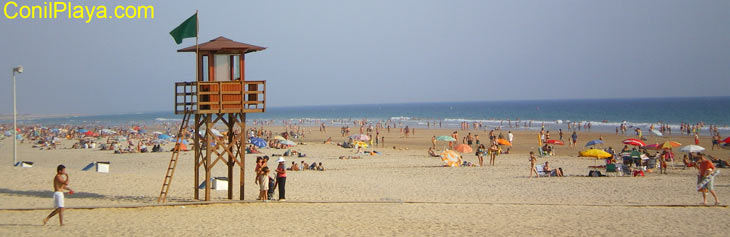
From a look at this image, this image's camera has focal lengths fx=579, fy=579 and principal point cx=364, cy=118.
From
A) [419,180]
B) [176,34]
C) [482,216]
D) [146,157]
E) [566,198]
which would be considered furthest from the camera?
[146,157]

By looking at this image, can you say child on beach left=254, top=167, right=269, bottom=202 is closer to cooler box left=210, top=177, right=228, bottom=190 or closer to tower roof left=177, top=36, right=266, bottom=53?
cooler box left=210, top=177, right=228, bottom=190

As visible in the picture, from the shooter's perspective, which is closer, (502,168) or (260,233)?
(260,233)

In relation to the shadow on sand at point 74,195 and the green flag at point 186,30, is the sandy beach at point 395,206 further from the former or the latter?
the green flag at point 186,30

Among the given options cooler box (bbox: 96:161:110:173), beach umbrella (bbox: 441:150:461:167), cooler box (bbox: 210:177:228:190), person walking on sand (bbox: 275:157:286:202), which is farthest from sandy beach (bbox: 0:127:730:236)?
beach umbrella (bbox: 441:150:461:167)

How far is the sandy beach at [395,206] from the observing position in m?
11.3

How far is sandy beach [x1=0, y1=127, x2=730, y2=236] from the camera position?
37.1 ft

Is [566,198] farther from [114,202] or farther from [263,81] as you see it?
[114,202]

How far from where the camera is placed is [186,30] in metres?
13.9

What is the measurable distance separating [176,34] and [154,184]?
19.0 ft

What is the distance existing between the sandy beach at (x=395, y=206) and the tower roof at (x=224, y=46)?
3.69 m

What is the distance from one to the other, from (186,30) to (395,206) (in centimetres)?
655

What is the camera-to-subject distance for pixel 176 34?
13.9 m

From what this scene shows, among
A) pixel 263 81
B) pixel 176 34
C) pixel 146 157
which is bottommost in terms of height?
pixel 146 157

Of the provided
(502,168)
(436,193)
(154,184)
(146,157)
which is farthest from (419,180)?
(146,157)
